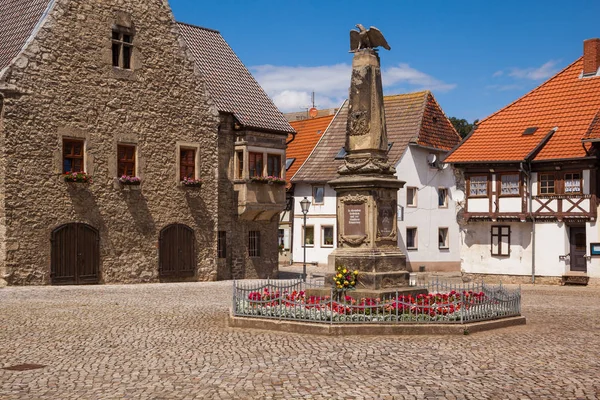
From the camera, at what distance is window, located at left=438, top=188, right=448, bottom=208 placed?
45000 millimetres

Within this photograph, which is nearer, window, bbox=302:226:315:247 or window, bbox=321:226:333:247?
window, bbox=321:226:333:247

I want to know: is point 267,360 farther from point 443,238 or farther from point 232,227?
point 443,238

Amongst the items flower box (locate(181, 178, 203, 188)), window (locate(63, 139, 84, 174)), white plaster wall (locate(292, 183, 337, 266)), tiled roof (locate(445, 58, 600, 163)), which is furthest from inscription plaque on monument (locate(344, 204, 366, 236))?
white plaster wall (locate(292, 183, 337, 266))

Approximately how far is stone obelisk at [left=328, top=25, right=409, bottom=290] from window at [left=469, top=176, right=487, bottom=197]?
18.5 meters

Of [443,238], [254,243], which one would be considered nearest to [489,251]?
[254,243]

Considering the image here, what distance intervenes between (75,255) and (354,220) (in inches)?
538

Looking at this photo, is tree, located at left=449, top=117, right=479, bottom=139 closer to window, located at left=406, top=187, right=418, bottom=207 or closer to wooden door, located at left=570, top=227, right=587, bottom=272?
window, located at left=406, top=187, right=418, bottom=207

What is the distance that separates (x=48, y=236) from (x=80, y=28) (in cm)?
701

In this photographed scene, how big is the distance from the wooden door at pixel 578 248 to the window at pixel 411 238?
37.3 feet

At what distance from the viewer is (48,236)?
26250 millimetres

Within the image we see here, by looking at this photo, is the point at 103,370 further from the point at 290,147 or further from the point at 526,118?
the point at 290,147

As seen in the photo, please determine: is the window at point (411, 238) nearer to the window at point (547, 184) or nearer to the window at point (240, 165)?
the window at point (547, 184)

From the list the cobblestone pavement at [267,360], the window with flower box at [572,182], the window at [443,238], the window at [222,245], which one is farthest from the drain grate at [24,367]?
the window at [443,238]

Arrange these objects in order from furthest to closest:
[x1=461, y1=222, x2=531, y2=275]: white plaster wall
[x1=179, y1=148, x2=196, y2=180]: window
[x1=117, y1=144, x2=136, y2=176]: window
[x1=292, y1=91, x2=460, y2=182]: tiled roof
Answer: [x1=292, y1=91, x2=460, y2=182]: tiled roof < [x1=461, y1=222, x2=531, y2=275]: white plaster wall < [x1=179, y1=148, x2=196, y2=180]: window < [x1=117, y1=144, x2=136, y2=176]: window
